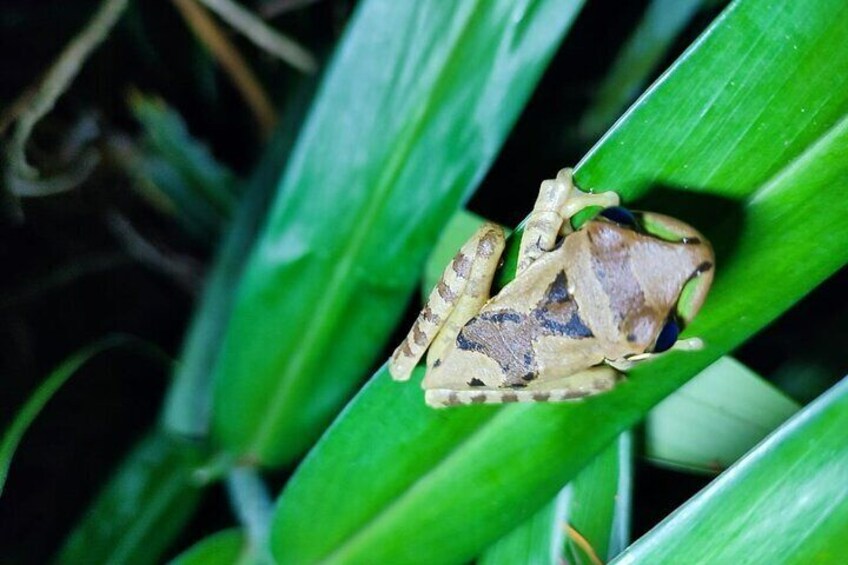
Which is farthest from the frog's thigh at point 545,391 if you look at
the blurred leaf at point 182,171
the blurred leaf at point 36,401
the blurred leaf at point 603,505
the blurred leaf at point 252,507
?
the blurred leaf at point 182,171

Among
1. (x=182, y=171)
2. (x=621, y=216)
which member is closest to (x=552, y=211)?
(x=621, y=216)

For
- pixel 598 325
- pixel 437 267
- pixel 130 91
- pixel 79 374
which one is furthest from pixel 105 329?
pixel 598 325

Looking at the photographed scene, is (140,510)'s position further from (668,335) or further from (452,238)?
(668,335)

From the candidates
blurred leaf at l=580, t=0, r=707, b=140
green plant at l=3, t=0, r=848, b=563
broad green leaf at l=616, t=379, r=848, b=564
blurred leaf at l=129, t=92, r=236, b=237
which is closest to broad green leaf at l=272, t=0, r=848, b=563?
green plant at l=3, t=0, r=848, b=563

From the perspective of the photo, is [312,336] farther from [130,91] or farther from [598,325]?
[130,91]

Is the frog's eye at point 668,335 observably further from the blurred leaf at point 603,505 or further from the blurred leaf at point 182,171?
the blurred leaf at point 182,171

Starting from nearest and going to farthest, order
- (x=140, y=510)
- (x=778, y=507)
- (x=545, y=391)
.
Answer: (x=778, y=507), (x=545, y=391), (x=140, y=510)
